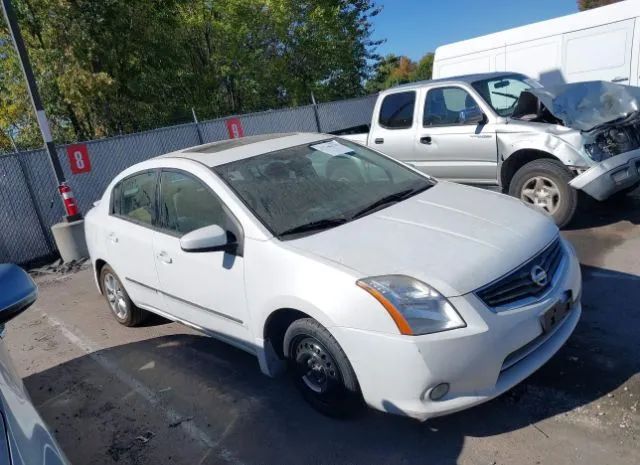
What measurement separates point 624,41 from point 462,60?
10.6 feet

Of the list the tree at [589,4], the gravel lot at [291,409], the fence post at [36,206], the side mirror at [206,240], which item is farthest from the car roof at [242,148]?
the tree at [589,4]

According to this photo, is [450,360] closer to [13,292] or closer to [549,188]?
[13,292]

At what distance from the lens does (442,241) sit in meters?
2.84

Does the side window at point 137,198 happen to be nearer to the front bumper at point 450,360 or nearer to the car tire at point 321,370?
the car tire at point 321,370

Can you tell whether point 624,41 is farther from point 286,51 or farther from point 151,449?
point 286,51

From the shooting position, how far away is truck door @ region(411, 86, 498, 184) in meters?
6.14

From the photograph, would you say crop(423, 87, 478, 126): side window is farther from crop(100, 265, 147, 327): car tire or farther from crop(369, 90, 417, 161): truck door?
crop(100, 265, 147, 327): car tire

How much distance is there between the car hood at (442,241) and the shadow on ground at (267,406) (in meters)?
0.85

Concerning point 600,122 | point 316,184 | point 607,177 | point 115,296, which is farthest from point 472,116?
point 115,296

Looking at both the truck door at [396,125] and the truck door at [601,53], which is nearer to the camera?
the truck door at [396,125]

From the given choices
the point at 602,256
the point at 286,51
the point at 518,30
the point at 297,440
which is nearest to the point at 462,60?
the point at 518,30

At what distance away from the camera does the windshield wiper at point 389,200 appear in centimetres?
331

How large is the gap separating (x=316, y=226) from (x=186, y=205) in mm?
1145

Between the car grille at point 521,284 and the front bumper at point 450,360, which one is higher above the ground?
the car grille at point 521,284
